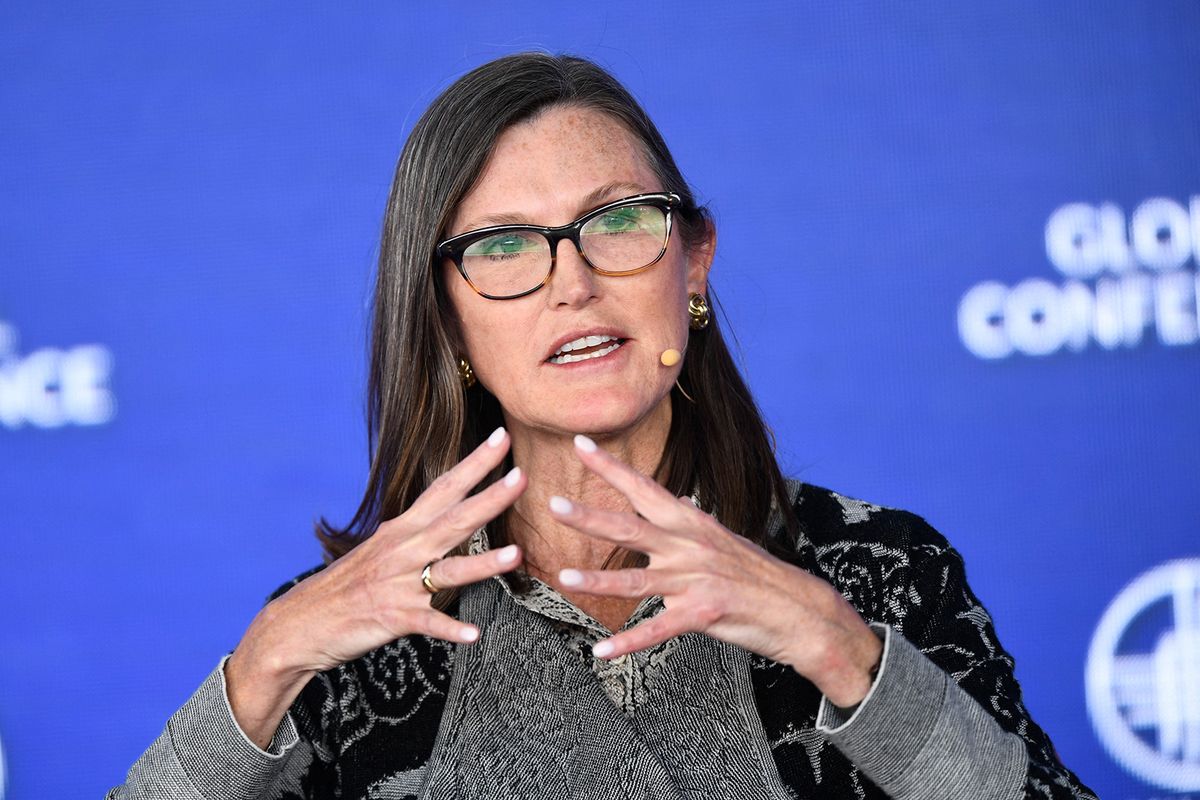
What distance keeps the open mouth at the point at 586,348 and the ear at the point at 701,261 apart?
0.23 m

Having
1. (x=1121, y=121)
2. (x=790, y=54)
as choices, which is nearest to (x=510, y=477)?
(x=790, y=54)

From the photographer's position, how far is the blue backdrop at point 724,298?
2629 mm

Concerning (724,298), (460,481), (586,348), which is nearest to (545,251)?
(586,348)

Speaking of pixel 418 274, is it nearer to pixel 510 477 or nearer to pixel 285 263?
pixel 510 477

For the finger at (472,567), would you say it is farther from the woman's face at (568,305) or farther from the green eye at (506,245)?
the green eye at (506,245)

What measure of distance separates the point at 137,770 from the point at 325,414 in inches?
48.4

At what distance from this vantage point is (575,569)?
130 centimetres

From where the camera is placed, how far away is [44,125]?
267 centimetres

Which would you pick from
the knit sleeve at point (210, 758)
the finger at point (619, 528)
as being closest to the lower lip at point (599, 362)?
the finger at point (619, 528)

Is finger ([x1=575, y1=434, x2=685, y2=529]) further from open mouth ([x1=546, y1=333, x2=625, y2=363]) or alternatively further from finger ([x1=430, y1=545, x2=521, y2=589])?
open mouth ([x1=546, y1=333, x2=625, y2=363])

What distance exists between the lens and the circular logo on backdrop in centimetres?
262

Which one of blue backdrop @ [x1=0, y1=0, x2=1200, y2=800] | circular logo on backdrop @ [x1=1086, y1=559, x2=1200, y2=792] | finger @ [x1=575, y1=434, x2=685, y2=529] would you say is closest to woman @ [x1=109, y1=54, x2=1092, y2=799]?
finger @ [x1=575, y1=434, x2=685, y2=529]

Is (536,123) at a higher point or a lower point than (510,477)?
higher

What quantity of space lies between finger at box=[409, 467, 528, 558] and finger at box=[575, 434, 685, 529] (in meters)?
0.07
